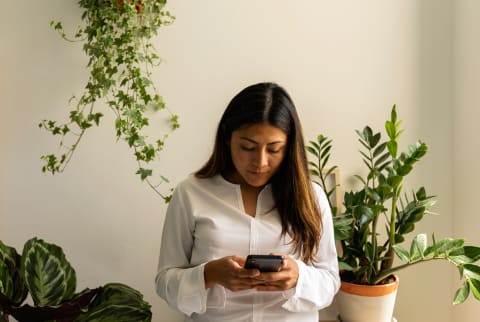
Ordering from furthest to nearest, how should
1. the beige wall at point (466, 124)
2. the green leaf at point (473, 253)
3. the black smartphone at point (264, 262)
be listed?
the beige wall at point (466, 124) < the green leaf at point (473, 253) < the black smartphone at point (264, 262)

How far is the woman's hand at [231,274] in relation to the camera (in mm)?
1107

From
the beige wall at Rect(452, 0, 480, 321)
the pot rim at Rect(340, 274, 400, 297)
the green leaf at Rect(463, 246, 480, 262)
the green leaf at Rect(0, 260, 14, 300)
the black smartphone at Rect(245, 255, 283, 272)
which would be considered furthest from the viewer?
the beige wall at Rect(452, 0, 480, 321)

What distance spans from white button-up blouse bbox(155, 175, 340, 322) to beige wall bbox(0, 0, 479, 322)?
1.81ft

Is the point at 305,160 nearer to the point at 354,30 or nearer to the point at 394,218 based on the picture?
the point at 394,218

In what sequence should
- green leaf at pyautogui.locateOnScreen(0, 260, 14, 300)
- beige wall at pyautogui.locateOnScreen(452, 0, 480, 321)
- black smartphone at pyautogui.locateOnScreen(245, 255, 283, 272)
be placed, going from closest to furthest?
black smartphone at pyautogui.locateOnScreen(245, 255, 283, 272) → green leaf at pyautogui.locateOnScreen(0, 260, 14, 300) → beige wall at pyautogui.locateOnScreen(452, 0, 480, 321)

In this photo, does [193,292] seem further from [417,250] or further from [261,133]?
[417,250]

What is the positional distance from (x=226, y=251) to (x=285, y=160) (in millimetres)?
319

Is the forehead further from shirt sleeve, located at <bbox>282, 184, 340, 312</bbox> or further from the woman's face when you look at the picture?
shirt sleeve, located at <bbox>282, 184, 340, 312</bbox>

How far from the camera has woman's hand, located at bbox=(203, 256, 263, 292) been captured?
43.6 inches

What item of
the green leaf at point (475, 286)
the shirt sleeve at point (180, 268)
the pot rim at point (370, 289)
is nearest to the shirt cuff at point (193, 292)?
the shirt sleeve at point (180, 268)

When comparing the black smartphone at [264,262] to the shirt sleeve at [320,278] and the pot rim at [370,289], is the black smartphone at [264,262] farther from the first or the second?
the pot rim at [370,289]

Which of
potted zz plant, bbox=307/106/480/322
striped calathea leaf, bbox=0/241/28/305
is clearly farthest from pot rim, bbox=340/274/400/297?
striped calathea leaf, bbox=0/241/28/305

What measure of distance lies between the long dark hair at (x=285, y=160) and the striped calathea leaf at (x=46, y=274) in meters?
0.53

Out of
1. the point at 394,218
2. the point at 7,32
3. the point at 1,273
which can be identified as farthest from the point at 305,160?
the point at 7,32
